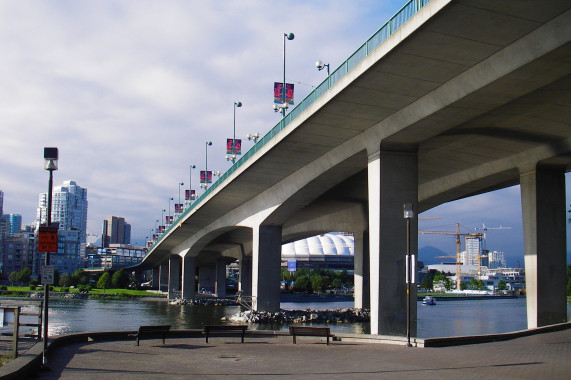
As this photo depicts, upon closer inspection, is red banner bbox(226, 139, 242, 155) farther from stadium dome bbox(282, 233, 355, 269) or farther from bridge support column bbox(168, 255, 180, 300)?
stadium dome bbox(282, 233, 355, 269)

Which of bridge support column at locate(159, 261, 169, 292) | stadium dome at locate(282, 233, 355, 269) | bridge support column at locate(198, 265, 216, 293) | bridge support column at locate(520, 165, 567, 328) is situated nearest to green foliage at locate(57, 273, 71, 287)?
bridge support column at locate(159, 261, 169, 292)

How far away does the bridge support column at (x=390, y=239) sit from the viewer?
2889 centimetres

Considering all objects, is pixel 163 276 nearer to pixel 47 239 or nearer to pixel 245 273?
pixel 245 273

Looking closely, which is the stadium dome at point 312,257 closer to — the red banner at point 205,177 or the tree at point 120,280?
the tree at point 120,280

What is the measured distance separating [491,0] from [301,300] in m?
96.8

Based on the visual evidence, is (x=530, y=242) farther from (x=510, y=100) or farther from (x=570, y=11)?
(x=570, y=11)

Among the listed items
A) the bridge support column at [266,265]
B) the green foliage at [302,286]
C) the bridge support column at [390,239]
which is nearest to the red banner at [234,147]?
the bridge support column at [266,265]

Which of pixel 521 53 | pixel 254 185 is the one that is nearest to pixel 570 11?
pixel 521 53

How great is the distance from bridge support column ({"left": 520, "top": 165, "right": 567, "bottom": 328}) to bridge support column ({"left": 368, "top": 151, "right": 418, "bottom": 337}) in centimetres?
753

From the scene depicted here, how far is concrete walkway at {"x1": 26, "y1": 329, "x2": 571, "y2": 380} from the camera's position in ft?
47.2

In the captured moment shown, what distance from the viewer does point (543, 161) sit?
32469 mm

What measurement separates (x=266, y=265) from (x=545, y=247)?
76.0 feet

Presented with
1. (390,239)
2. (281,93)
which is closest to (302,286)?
(281,93)

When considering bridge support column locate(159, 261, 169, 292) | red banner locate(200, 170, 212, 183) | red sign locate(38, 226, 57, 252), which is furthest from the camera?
bridge support column locate(159, 261, 169, 292)
